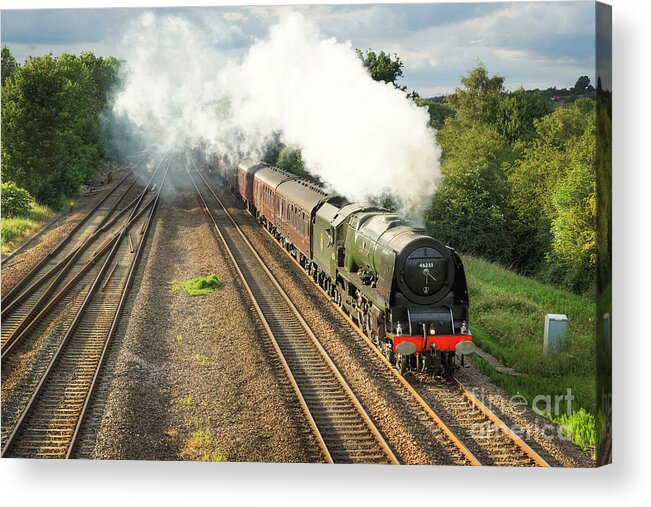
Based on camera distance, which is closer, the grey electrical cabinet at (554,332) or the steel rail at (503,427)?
the steel rail at (503,427)

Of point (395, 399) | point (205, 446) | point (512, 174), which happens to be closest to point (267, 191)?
point (512, 174)

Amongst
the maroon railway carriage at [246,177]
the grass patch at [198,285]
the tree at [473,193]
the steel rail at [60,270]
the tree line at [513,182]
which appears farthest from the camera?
the maroon railway carriage at [246,177]

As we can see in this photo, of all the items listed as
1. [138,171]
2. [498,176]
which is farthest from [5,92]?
[498,176]

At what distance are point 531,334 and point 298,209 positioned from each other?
8530 millimetres

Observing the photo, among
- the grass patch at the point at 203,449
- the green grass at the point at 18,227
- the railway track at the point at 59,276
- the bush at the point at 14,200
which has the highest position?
the bush at the point at 14,200

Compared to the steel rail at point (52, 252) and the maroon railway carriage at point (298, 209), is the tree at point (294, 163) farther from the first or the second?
the steel rail at point (52, 252)

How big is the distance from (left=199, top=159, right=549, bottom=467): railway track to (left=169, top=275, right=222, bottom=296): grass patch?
4660mm

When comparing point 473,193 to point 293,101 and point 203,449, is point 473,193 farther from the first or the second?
point 203,449

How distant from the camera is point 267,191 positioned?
997 inches

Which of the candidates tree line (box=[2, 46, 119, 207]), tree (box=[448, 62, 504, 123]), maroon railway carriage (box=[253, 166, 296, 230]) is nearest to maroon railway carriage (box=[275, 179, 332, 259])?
maroon railway carriage (box=[253, 166, 296, 230])

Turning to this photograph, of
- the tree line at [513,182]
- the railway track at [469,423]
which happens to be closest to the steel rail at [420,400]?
the railway track at [469,423]

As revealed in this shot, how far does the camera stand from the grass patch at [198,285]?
53.1 ft

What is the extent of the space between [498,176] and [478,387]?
33.6 feet

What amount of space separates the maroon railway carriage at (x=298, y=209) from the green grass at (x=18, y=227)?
23.3 feet
